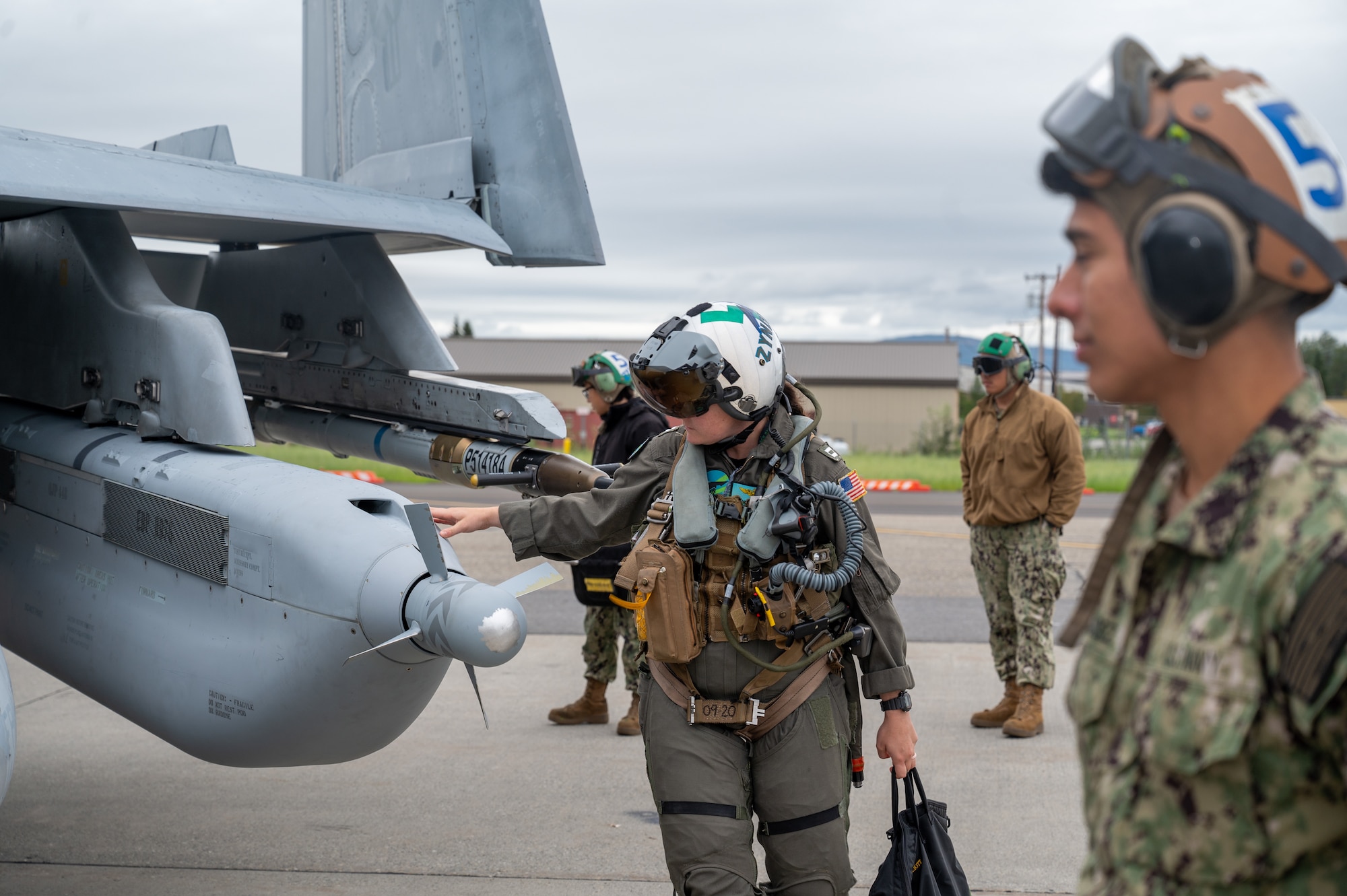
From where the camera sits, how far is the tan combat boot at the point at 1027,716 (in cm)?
611

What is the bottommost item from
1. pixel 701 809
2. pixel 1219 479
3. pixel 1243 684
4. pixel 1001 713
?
pixel 1001 713

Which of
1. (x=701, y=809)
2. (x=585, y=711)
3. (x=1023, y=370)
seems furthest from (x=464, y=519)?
(x=1023, y=370)

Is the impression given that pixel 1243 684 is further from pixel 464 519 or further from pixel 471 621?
pixel 464 519

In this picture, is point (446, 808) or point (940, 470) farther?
point (940, 470)

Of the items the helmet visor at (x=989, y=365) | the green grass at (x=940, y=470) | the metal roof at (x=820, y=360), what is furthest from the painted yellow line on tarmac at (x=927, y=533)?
the metal roof at (x=820, y=360)

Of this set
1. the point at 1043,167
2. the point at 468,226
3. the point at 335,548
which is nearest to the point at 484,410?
the point at 468,226

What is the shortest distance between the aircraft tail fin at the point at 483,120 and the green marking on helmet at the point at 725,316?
228 cm

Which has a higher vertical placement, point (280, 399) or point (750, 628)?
point (280, 399)

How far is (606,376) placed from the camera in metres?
6.27

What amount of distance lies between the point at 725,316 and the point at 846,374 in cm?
5364

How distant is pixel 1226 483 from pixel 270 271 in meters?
5.10

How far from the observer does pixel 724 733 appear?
3199 mm

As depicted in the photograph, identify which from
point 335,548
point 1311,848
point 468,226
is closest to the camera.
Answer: point 1311,848

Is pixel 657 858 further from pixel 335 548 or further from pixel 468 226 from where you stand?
pixel 468 226
